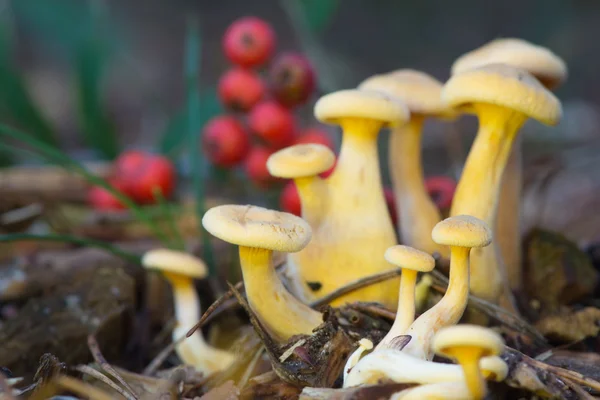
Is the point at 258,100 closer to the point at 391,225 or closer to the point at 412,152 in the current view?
the point at 412,152

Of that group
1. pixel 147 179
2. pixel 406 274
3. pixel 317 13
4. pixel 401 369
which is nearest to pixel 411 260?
pixel 406 274

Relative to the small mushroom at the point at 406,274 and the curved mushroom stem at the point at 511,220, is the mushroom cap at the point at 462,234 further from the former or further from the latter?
the curved mushroom stem at the point at 511,220

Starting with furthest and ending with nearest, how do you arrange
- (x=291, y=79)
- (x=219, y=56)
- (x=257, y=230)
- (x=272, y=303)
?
(x=219, y=56), (x=291, y=79), (x=272, y=303), (x=257, y=230)

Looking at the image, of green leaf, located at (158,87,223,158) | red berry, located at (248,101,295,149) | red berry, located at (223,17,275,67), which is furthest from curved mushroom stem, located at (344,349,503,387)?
green leaf, located at (158,87,223,158)

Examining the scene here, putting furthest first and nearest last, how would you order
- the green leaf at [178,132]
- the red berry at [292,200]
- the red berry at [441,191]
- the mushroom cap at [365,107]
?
the green leaf at [178,132]
the red berry at [292,200]
the red berry at [441,191]
the mushroom cap at [365,107]

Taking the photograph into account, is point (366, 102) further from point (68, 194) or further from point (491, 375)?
point (68, 194)

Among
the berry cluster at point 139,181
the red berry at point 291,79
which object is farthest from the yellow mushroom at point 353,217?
the berry cluster at point 139,181

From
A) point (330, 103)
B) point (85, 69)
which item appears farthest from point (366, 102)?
point (85, 69)
